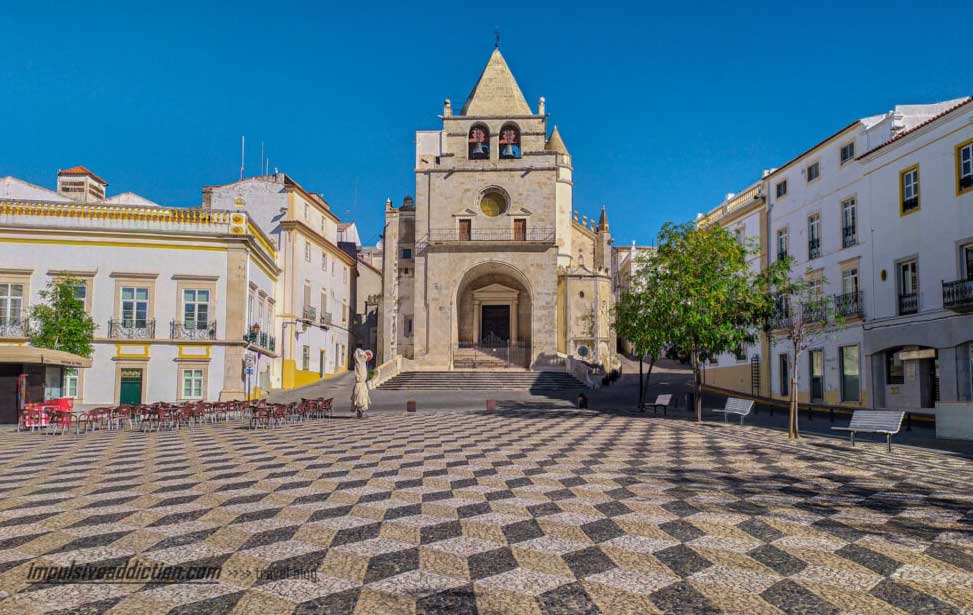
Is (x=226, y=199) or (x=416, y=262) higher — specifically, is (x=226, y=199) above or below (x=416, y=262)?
above

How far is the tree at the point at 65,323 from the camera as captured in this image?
23.7 meters

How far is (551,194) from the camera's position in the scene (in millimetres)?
43562

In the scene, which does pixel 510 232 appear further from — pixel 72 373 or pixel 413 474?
pixel 413 474

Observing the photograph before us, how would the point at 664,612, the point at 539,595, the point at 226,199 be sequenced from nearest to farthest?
the point at 664,612 → the point at 539,595 → the point at 226,199

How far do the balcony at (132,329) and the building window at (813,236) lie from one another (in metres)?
25.7

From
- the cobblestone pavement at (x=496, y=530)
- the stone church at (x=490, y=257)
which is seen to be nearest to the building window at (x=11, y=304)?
the cobblestone pavement at (x=496, y=530)

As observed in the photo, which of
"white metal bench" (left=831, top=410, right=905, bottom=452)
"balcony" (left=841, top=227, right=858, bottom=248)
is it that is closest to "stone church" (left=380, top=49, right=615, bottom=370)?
"balcony" (left=841, top=227, right=858, bottom=248)

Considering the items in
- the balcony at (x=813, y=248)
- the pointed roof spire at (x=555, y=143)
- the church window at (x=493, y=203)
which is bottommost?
the balcony at (x=813, y=248)

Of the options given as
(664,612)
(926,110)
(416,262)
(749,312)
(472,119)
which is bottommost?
(664,612)

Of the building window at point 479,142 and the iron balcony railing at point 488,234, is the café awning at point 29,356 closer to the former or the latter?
the iron balcony railing at point 488,234

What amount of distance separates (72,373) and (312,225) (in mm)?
18113

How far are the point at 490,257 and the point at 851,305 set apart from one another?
21917 millimetres

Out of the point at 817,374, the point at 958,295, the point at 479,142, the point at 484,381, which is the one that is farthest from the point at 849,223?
the point at 479,142

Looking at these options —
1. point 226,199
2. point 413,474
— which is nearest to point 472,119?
point 226,199
